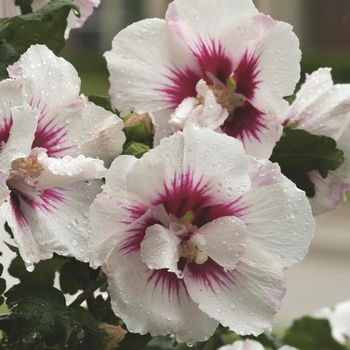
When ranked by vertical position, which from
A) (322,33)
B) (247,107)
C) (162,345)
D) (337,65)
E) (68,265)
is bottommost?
(322,33)

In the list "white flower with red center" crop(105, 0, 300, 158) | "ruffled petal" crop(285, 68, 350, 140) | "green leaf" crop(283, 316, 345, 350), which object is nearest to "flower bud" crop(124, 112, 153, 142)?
"white flower with red center" crop(105, 0, 300, 158)

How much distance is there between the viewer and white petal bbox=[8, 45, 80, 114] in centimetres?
43

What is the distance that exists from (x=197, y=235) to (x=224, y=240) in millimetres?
→ 18

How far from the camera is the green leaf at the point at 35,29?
48 centimetres

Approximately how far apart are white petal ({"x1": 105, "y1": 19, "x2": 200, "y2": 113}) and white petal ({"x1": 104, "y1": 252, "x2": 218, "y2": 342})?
11 centimetres

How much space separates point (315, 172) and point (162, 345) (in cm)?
23

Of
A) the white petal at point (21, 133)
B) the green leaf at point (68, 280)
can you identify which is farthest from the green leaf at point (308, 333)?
the white petal at point (21, 133)

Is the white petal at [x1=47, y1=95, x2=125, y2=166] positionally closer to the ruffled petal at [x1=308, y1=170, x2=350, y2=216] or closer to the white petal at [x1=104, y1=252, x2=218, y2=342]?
the white petal at [x1=104, y1=252, x2=218, y2=342]

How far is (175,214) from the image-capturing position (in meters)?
0.46

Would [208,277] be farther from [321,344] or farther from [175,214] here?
[321,344]

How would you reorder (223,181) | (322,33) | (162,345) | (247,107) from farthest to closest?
(322,33) < (162,345) < (247,107) < (223,181)

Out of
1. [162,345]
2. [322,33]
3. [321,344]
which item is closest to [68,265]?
[162,345]

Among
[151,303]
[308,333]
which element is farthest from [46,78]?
[308,333]

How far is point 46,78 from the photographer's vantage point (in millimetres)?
437
